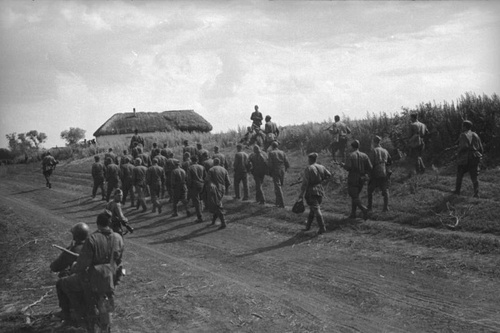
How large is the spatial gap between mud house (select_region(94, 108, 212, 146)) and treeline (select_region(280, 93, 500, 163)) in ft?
98.3

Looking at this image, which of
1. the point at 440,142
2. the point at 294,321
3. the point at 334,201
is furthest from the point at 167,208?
the point at 294,321

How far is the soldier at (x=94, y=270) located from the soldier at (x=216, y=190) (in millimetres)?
7739

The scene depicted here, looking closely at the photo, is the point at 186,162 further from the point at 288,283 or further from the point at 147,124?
the point at 147,124

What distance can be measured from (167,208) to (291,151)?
9860 mm

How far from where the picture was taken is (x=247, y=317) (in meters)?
8.15

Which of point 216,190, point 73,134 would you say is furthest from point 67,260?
point 73,134

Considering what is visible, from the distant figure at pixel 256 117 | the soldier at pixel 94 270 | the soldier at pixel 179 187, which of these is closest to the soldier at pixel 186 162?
the soldier at pixel 179 187

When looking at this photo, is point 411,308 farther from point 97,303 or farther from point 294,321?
point 97,303

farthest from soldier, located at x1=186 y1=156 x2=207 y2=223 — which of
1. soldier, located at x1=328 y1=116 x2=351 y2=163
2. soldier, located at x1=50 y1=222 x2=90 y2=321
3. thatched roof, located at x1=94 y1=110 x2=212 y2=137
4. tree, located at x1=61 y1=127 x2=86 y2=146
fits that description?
tree, located at x1=61 y1=127 x2=86 y2=146

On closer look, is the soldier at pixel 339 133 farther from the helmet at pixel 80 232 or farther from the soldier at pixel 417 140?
the helmet at pixel 80 232

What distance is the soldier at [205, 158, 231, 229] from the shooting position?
15359mm

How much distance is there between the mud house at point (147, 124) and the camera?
5188 centimetres

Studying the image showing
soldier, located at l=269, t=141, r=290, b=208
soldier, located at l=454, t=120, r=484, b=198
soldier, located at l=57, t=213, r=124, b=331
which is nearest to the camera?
soldier, located at l=57, t=213, r=124, b=331

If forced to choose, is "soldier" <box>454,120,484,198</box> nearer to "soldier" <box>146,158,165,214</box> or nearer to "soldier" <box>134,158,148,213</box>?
"soldier" <box>146,158,165,214</box>
